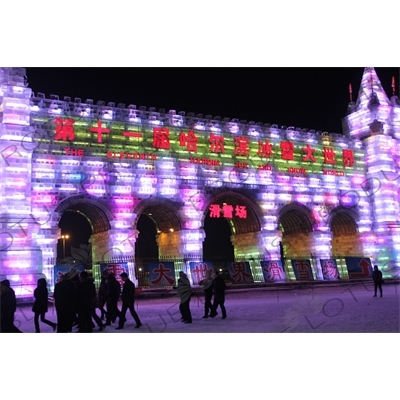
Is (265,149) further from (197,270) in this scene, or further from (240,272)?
(197,270)

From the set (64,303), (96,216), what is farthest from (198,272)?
(64,303)

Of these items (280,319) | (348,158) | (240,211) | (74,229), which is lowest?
(280,319)

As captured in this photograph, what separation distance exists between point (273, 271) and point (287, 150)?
22.9 feet

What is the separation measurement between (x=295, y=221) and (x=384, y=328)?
2011cm

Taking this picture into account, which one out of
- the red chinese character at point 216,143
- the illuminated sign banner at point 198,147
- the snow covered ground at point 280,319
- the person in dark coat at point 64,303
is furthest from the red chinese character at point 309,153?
the person in dark coat at point 64,303

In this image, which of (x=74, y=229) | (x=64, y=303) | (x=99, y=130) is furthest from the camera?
(x=74, y=229)

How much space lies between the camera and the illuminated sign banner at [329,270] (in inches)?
1055

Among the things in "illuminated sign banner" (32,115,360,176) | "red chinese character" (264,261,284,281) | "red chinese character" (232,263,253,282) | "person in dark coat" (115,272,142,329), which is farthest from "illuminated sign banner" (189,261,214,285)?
"person in dark coat" (115,272,142,329)

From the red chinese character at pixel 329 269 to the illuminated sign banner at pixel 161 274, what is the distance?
873cm

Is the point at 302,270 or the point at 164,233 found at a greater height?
the point at 164,233

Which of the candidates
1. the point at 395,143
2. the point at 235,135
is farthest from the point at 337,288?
the point at 395,143

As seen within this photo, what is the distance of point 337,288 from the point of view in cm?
2411

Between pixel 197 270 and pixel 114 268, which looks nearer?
pixel 114 268

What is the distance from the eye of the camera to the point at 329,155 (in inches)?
1174
